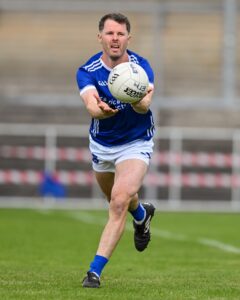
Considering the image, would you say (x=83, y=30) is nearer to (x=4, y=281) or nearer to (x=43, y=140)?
(x=43, y=140)

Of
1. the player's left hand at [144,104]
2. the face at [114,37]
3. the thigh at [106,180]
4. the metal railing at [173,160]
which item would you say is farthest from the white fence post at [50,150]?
the player's left hand at [144,104]

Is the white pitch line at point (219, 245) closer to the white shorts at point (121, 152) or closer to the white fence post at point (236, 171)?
the white shorts at point (121, 152)

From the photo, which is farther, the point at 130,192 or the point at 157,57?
the point at 157,57

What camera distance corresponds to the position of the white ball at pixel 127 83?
8562 mm

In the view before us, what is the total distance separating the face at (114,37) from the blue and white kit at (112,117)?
0.19m

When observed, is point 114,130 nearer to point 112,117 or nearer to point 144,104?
point 112,117

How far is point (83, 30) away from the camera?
24.5m

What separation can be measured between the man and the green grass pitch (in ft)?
1.56

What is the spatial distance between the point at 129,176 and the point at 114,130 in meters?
0.49

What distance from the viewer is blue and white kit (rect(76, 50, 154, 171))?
29.9 feet

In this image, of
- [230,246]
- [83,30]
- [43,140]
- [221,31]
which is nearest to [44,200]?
[43,140]

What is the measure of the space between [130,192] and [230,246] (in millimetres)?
5292

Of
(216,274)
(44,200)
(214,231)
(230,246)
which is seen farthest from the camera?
(44,200)

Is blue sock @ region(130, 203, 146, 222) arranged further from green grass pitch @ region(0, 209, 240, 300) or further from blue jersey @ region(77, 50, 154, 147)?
blue jersey @ region(77, 50, 154, 147)
